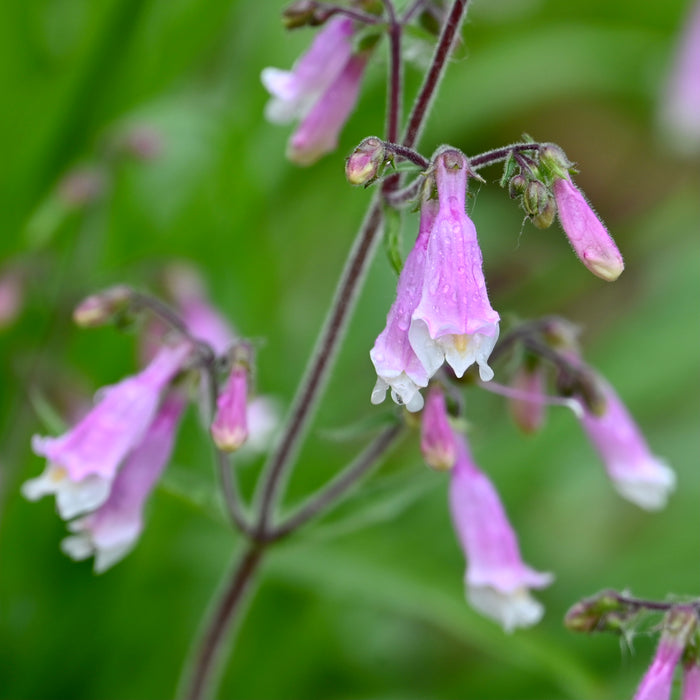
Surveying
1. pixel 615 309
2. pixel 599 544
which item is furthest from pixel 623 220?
pixel 599 544

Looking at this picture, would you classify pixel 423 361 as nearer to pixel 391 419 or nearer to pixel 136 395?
pixel 391 419

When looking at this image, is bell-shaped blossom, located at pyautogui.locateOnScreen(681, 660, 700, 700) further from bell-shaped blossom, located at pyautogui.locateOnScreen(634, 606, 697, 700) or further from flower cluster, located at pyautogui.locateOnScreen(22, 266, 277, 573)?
flower cluster, located at pyautogui.locateOnScreen(22, 266, 277, 573)

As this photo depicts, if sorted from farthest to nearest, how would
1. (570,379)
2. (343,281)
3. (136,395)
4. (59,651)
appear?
1. (59,651)
2. (570,379)
3. (136,395)
4. (343,281)

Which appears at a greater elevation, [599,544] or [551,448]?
[551,448]

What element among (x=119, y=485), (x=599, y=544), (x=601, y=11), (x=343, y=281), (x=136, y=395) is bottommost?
(x=599, y=544)

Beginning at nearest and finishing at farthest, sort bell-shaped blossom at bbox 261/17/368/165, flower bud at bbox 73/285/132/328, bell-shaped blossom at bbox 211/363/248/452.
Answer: bell-shaped blossom at bbox 211/363/248/452 < bell-shaped blossom at bbox 261/17/368/165 < flower bud at bbox 73/285/132/328

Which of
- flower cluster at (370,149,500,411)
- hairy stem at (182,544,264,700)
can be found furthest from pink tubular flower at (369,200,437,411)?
hairy stem at (182,544,264,700)
